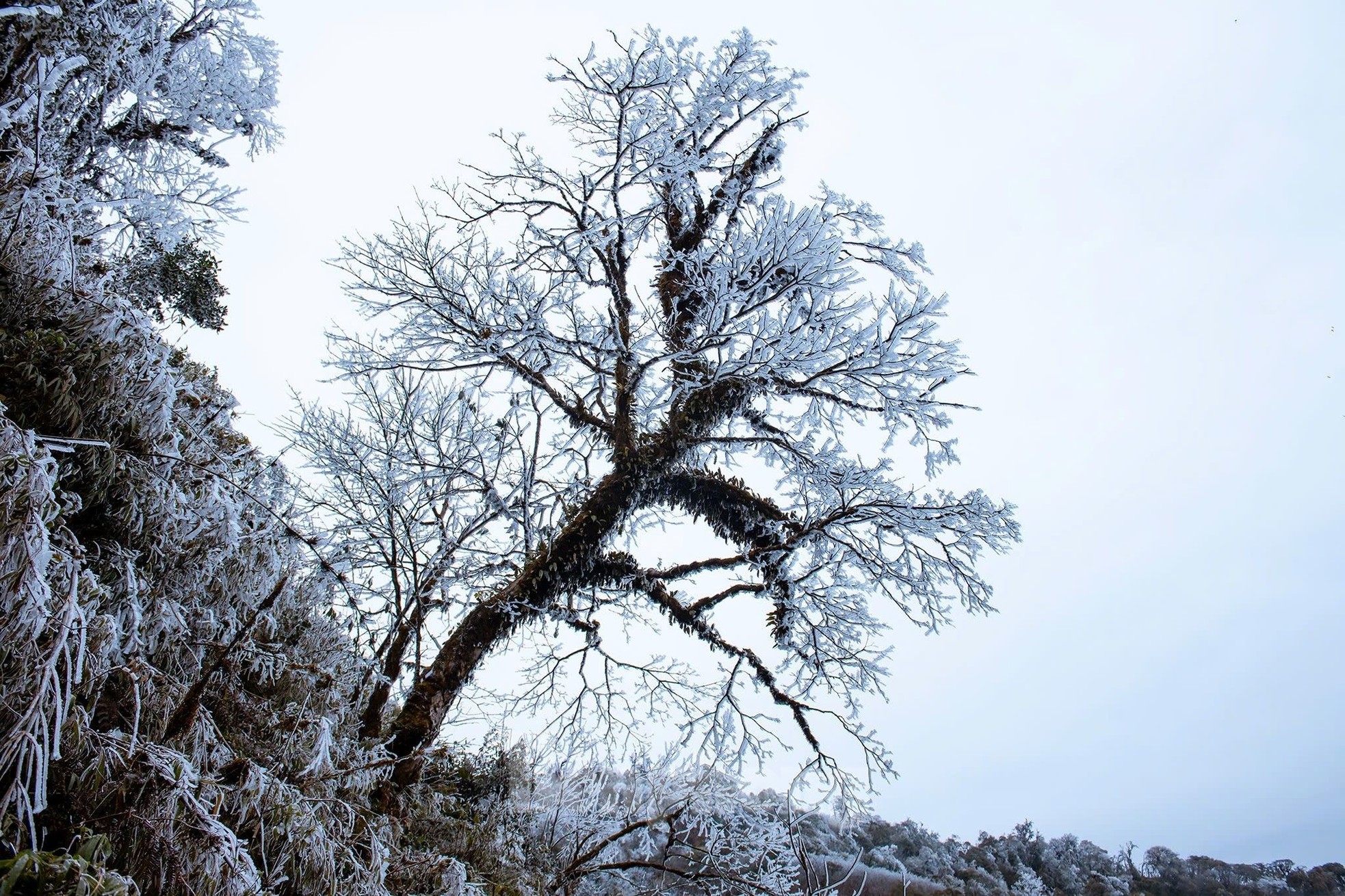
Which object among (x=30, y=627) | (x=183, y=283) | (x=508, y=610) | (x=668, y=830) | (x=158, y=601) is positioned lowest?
(x=668, y=830)

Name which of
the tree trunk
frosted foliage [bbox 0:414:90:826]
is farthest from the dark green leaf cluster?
frosted foliage [bbox 0:414:90:826]

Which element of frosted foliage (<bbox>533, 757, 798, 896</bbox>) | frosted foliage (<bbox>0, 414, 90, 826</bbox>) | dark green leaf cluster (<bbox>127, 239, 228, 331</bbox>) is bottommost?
frosted foliage (<bbox>533, 757, 798, 896</bbox>)

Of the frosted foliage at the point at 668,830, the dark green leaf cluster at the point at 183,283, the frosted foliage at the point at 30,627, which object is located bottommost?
the frosted foliage at the point at 668,830

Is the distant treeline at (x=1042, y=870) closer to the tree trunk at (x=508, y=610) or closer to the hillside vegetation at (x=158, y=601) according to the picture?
the tree trunk at (x=508, y=610)

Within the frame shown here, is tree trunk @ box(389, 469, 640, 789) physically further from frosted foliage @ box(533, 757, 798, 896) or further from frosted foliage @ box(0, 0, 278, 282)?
frosted foliage @ box(0, 0, 278, 282)

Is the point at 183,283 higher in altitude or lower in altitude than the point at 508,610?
higher

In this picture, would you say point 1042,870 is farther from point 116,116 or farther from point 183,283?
point 116,116

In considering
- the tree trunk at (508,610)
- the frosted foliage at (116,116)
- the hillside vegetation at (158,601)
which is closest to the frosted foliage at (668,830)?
the hillside vegetation at (158,601)

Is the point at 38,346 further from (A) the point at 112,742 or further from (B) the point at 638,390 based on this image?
(B) the point at 638,390

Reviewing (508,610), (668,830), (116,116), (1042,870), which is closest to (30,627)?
(508,610)

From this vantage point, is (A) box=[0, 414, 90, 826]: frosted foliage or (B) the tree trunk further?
(B) the tree trunk

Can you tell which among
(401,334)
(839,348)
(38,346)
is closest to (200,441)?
(38,346)

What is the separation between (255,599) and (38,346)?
1.76 m

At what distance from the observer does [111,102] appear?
677 cm
